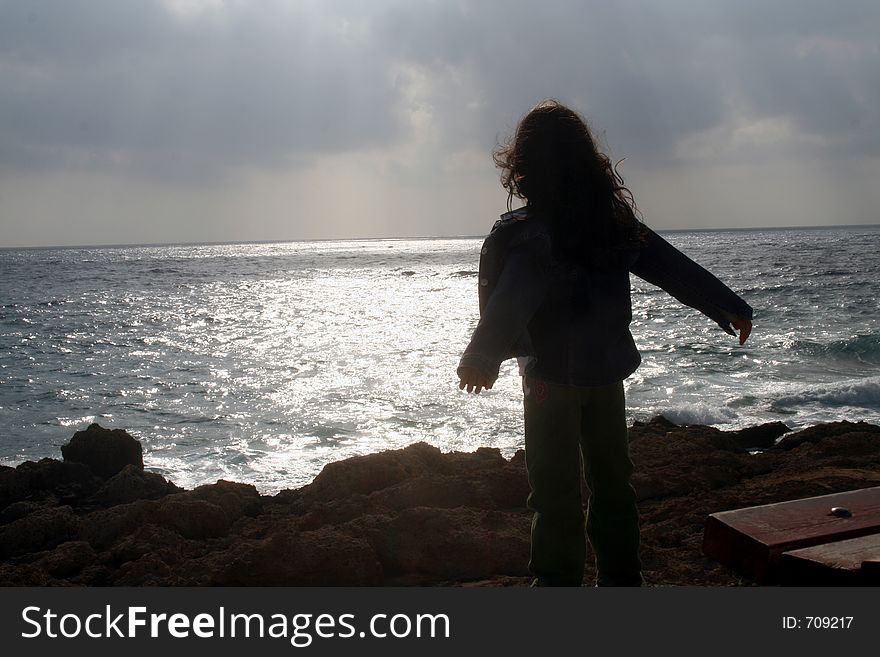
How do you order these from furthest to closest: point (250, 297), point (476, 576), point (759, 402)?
1. point (250, 297)
2. point (759, 402)
3. point (476, 576)

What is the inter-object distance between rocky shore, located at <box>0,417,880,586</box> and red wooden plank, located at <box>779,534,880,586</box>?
0.90m

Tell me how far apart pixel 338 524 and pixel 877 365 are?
1108 centimetres

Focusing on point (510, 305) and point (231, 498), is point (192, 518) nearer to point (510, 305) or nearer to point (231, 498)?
point (231, 498)

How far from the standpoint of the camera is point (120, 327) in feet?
68.3

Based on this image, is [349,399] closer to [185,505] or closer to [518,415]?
[518,415]

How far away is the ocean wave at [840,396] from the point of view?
9.54 m

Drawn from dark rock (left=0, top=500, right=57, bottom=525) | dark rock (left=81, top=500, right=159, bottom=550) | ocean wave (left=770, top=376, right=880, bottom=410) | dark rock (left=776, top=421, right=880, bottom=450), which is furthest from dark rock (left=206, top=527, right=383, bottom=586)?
ocean wave (left=770, top=376, right=880, bottom=410)

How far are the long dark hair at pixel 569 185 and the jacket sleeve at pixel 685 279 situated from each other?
0.11 metres

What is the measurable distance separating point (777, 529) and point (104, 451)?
568 cm

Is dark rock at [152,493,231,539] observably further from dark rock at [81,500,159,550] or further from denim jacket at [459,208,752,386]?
denim jacket at [459,208,752,386]

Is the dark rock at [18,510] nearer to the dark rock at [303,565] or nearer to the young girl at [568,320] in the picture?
the dark rock at [303,565]

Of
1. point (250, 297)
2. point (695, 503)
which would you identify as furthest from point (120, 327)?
point (695, 503)

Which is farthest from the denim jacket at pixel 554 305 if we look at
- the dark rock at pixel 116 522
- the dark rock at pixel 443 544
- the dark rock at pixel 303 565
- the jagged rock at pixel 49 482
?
the jagged rock at pixel 49 482

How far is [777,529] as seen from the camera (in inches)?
106
